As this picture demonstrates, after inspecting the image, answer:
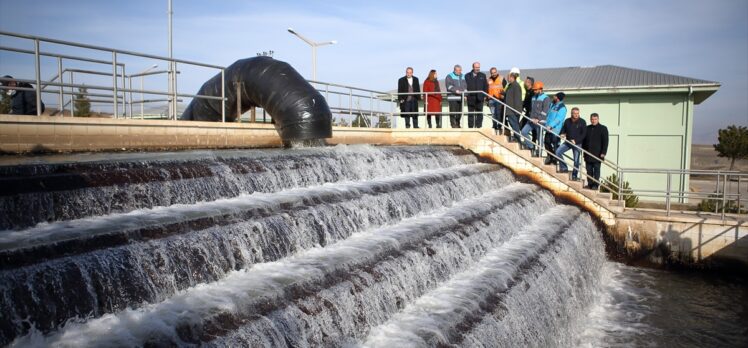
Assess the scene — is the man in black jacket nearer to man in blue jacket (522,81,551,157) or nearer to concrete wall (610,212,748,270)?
man in blue jacket (522,81,551,157)

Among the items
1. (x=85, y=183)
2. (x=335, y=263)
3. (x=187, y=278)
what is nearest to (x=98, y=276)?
(x=187, y=278)

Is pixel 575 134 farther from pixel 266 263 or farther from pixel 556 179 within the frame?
pixel 266 263

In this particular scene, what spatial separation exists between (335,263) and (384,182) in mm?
3228

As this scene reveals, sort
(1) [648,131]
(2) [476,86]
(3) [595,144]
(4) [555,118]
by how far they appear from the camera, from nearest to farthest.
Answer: (3) [595,144]
(4) [555,118]
(2) [476,86]
(1) [648,131]

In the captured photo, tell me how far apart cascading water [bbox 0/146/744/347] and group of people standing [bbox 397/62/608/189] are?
4.91 m

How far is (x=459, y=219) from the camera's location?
7.55 m

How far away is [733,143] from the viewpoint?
36781 mm

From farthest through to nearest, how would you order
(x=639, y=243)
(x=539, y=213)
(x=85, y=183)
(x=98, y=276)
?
1. (x=639, y=243)
2. (x=539, y=213)
3. (x=85, y=183)
4. (x=98, y=276)

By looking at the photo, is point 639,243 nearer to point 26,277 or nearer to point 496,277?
point 496,277

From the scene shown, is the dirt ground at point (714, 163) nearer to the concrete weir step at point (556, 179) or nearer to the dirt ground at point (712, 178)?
the dirt ground at point (712, 178)

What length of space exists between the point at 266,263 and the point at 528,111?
10.5 metres

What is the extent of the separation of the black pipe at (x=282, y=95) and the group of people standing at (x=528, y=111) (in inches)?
148

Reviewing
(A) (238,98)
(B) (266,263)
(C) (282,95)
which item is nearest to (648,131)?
(C) (282,95)

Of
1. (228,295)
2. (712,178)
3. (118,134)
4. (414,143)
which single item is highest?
(118,134)
